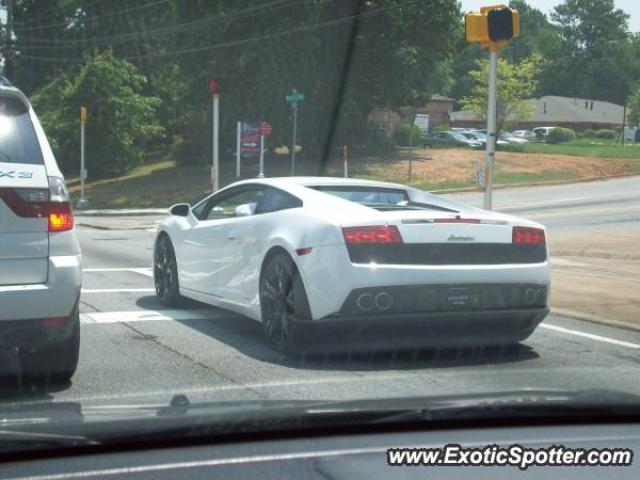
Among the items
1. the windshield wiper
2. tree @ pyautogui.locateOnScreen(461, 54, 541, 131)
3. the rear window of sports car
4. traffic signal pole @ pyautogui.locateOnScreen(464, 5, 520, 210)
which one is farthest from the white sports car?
tree @ pyautogui.locateOnScreen(461, 54, 541, 131)

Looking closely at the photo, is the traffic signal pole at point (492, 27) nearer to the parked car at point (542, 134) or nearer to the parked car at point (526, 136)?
the parked car at point (542, 134)

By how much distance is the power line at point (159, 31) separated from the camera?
4019 cm

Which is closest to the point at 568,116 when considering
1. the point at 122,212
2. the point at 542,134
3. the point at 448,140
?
the point at 542,134

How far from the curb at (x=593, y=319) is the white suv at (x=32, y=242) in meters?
5.54

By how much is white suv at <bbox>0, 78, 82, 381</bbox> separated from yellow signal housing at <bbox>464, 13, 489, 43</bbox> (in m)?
Result: 7.59

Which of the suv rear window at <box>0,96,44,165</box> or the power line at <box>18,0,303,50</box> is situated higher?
the power line at <box>18,0,303,50</box>

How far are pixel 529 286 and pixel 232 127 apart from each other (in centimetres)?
3677

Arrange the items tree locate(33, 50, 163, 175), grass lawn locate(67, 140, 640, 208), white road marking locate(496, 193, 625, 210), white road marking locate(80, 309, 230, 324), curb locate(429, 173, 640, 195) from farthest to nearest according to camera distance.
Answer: tree locate(33, 50, 163, 175)
grass lawn locate(67, 140, 640, 208)
curb locate(429, 173, 640, 195)
white road marking locate(496, 193, 625, 210)
white road marking locate(80, 309, 230, 324)

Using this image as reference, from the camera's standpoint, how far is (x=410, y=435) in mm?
3004

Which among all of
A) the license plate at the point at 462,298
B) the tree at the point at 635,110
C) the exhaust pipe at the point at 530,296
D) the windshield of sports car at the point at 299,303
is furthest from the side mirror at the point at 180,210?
the tree at the point at 635,110

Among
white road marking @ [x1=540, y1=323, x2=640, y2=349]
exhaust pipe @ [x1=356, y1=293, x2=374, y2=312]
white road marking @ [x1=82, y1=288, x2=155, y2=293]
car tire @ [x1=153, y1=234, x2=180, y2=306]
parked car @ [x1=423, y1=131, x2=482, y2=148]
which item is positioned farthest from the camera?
parked car @ [x1=423, y1=131, x2=482, y2=148]

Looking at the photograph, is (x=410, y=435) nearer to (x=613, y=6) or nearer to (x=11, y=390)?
(x=11, y=390)

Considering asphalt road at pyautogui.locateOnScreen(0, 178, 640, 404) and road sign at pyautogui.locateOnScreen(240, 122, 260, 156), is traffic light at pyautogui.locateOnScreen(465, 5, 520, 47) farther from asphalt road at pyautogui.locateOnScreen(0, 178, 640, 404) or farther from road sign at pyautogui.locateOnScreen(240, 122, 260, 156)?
road sign at pyautogui.locateOnScreen(240, 122, 260, 156)

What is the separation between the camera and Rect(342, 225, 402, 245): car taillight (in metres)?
6.77
